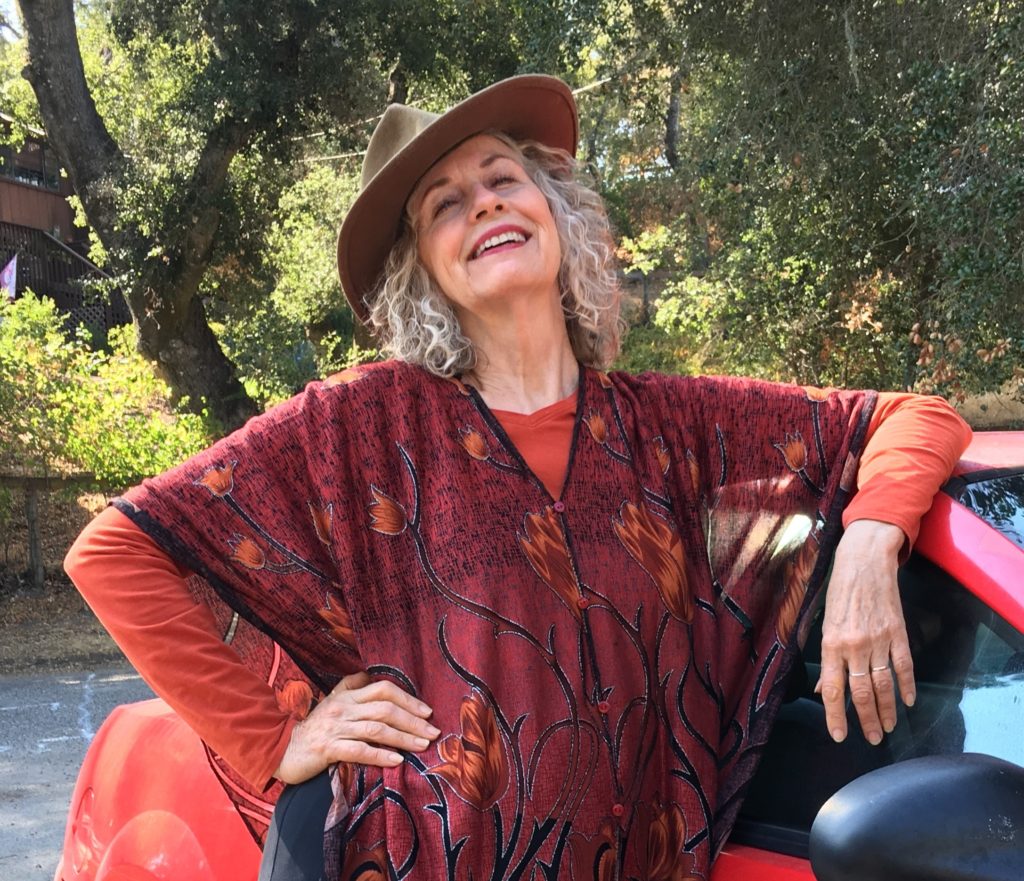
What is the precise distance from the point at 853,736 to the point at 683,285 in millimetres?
9605

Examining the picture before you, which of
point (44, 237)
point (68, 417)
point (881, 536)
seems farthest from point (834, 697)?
point (44, 237)

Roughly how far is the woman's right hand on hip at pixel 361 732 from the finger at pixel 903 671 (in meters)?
0.68

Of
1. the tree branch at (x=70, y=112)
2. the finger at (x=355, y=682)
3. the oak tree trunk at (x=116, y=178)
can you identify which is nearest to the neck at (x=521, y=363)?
the finger at (x=355, y=682)

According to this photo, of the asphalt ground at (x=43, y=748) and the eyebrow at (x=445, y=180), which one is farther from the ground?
the eyebrow at (x=445, y=180)

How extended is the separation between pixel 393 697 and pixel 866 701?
696 millimetres

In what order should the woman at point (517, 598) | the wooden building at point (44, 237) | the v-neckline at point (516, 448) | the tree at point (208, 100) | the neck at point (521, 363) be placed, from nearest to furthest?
the woman at point (517, 598) → the v-neckline at point (516, 448) → the neck at point (521, 363) → the tree at point (208, 100) → the wooden building at point (44, 237)

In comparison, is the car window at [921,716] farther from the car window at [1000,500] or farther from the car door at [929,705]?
the car window at [1000,500]

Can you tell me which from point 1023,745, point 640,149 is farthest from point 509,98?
point 640,149

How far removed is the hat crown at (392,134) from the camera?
2164mm

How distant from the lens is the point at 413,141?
203cm

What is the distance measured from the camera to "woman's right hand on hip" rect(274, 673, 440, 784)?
5.20 feet

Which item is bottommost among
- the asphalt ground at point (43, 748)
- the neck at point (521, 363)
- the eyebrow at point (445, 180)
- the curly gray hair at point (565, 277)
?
the asphalt ground at point (43, 748)

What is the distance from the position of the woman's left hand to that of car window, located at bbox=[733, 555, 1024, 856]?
30mm

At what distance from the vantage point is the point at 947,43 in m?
6.58
